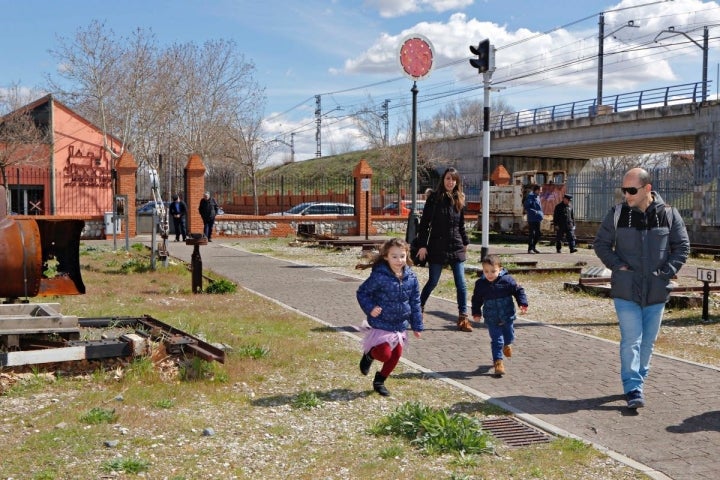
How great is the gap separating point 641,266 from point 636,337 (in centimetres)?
55

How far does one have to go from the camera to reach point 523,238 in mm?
29469

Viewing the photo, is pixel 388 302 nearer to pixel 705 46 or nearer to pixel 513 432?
pixel 513 432

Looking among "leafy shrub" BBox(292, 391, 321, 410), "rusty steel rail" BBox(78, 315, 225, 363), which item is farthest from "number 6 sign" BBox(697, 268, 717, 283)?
"rusty steel rail" BBox(78, 315, 225, 363)

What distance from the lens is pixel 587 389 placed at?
21.0ft

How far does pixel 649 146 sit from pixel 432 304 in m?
35.1

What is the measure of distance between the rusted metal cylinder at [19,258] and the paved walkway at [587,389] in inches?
147

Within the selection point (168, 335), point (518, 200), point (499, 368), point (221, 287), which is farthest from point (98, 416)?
point (518, 200)

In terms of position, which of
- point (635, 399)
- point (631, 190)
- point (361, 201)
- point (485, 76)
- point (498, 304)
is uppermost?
point (485, 76)

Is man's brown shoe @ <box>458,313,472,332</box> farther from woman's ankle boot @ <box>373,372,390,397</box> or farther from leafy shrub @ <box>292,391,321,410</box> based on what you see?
leafy shrub @ <box>292,391,321,410</box>

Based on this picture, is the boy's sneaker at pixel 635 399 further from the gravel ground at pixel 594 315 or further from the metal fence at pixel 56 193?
the metal fence at pixel 56 193

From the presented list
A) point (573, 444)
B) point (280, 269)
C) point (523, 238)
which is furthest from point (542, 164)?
point (573, 444)

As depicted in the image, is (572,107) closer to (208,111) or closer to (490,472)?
(208,111)

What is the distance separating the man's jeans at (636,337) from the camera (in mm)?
5828

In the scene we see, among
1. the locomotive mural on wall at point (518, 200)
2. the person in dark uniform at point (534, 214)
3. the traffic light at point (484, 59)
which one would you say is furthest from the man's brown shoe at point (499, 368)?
the locomotive mural on wall at point (518, 200)
